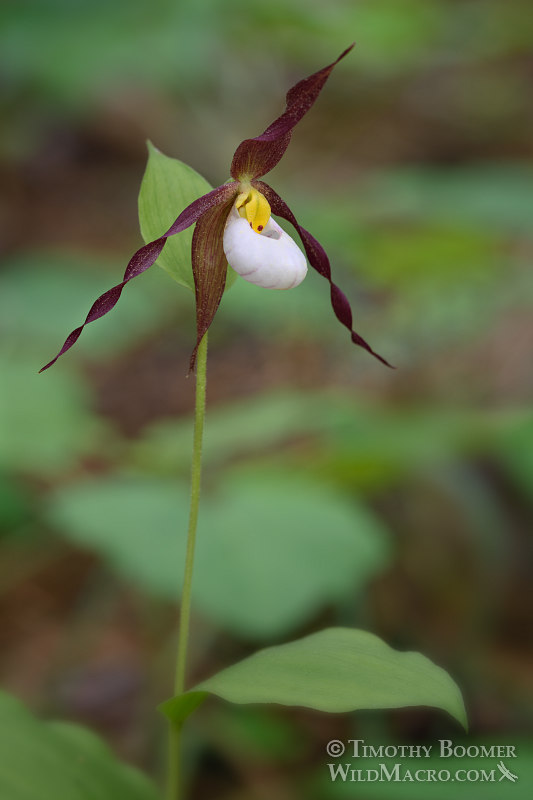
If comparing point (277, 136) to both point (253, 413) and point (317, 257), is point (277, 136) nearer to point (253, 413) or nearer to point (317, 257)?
point (317, 257)

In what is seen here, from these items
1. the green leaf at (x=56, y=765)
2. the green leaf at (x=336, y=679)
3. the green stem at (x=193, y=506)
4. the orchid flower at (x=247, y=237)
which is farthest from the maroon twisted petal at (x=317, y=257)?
the green leaf at (x=56, y=765)

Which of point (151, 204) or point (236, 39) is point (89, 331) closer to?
point (151, 204)

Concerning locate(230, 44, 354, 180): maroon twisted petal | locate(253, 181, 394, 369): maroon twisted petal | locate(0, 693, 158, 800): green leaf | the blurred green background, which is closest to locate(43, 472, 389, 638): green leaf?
the blurred green background

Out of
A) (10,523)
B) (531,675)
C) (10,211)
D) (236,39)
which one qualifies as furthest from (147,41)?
(531,675)

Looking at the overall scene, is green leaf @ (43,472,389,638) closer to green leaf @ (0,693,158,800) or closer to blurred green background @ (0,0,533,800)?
blurred green background @ (0,0,533,800)

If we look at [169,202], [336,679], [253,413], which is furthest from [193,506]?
[253,413]

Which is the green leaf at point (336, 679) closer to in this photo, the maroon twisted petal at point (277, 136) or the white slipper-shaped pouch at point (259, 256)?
the white slipper-shaped pouch at point (259, 256)
